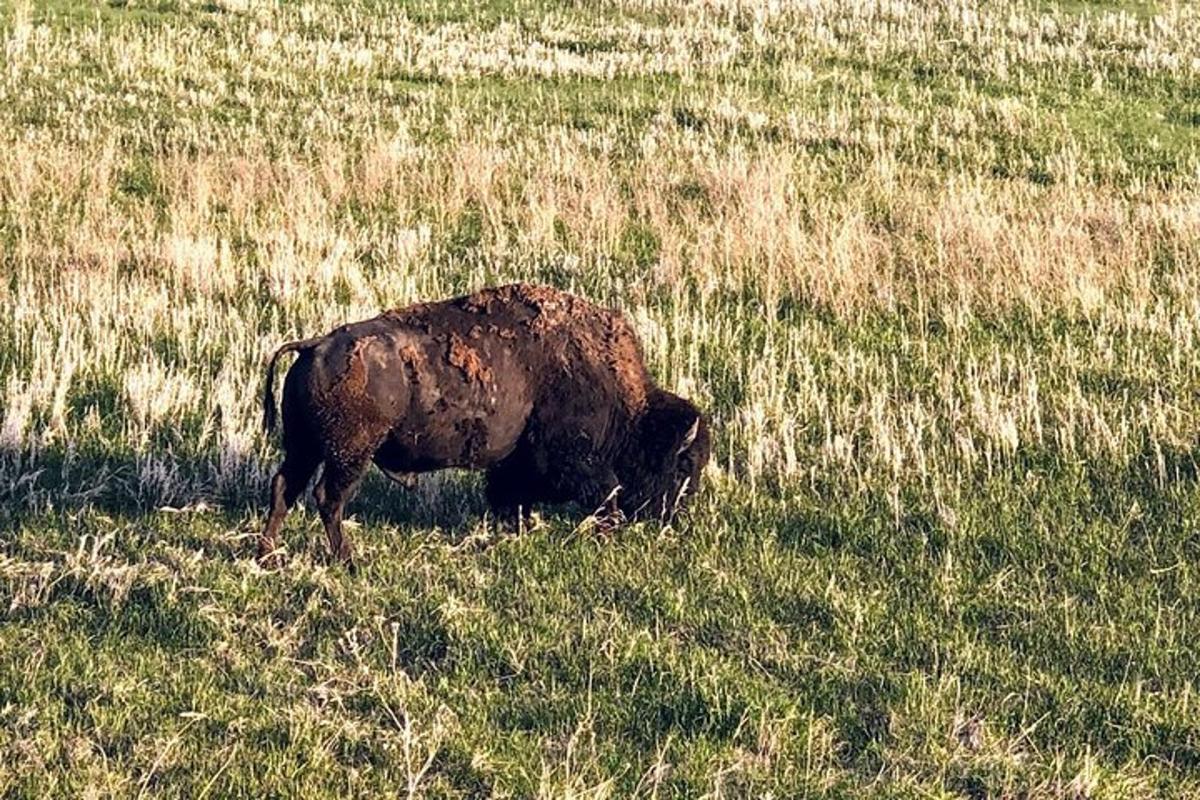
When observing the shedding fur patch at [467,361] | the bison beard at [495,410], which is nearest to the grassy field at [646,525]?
the bison beard at [495,410]

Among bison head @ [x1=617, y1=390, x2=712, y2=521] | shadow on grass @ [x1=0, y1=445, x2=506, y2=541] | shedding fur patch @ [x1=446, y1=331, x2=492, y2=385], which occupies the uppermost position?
shedding fur patch @ [x1=446, y1=331, x2=492, y2=385]

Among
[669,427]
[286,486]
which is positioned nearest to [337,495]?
[286,486]

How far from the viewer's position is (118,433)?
27.5 feet

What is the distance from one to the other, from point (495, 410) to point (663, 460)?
3.08 ft

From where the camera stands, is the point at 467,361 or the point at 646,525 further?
the point at 646,525

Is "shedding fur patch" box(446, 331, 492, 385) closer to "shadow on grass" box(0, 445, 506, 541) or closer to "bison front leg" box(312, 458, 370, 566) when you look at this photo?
"bison front leg" box(312, 458, 370, 566)

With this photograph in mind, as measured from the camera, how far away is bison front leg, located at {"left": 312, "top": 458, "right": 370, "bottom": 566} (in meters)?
6.77

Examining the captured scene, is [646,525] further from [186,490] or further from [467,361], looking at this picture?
[186,490]

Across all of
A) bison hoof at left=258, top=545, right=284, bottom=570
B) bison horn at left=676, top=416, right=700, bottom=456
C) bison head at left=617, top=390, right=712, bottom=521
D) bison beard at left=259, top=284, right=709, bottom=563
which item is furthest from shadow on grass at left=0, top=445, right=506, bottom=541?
bison horn at left=676, top=416, right=700, bottom=456

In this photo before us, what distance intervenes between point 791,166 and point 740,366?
723cm

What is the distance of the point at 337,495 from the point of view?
6.82 meters

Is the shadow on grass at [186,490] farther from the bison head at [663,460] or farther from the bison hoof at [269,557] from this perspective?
the bison head at [663,460]

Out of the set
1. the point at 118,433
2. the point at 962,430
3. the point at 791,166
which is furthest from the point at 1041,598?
the point at 791,166

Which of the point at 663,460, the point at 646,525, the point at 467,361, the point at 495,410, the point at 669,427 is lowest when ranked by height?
the point at 646,525
